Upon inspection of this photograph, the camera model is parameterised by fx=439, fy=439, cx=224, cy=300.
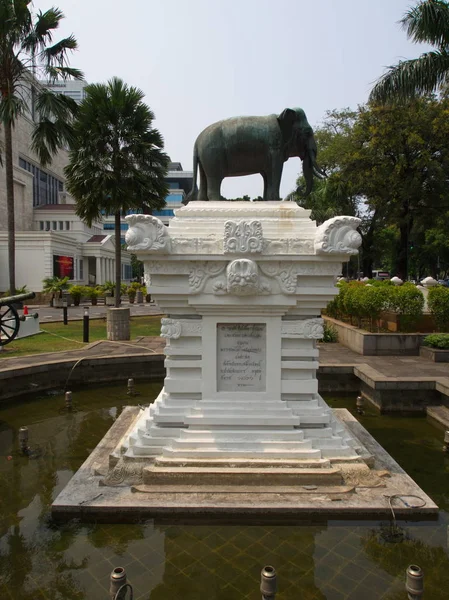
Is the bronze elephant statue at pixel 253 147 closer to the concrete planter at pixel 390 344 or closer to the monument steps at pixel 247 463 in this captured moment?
the monument steps at pixel 247 463

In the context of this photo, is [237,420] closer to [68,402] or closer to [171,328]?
[171,328]

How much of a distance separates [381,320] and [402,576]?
A: 11.5 metres

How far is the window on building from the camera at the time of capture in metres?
50.8

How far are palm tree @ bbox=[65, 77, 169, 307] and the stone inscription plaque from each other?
447 inches

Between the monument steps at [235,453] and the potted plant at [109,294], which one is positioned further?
the potted plant at [109,294]

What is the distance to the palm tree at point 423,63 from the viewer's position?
13.9 metres

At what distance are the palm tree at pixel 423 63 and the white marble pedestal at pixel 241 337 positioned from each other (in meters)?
12.7

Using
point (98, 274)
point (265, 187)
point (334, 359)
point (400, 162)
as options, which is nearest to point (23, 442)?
point (265, 187)

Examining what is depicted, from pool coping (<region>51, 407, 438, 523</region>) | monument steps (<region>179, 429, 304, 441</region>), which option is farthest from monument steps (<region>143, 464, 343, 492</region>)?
monument steps (<region>179, 429, 304, 441</region>)

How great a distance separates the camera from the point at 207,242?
4.91m

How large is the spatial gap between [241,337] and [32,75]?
1606 cm

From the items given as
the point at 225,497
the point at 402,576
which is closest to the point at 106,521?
the point at 225,497

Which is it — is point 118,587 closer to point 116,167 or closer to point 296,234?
point 296,234

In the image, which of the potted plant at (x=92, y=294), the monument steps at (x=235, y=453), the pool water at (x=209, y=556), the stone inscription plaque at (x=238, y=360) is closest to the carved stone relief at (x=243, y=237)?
the stone inscription plaque at (x=238, y=360)
